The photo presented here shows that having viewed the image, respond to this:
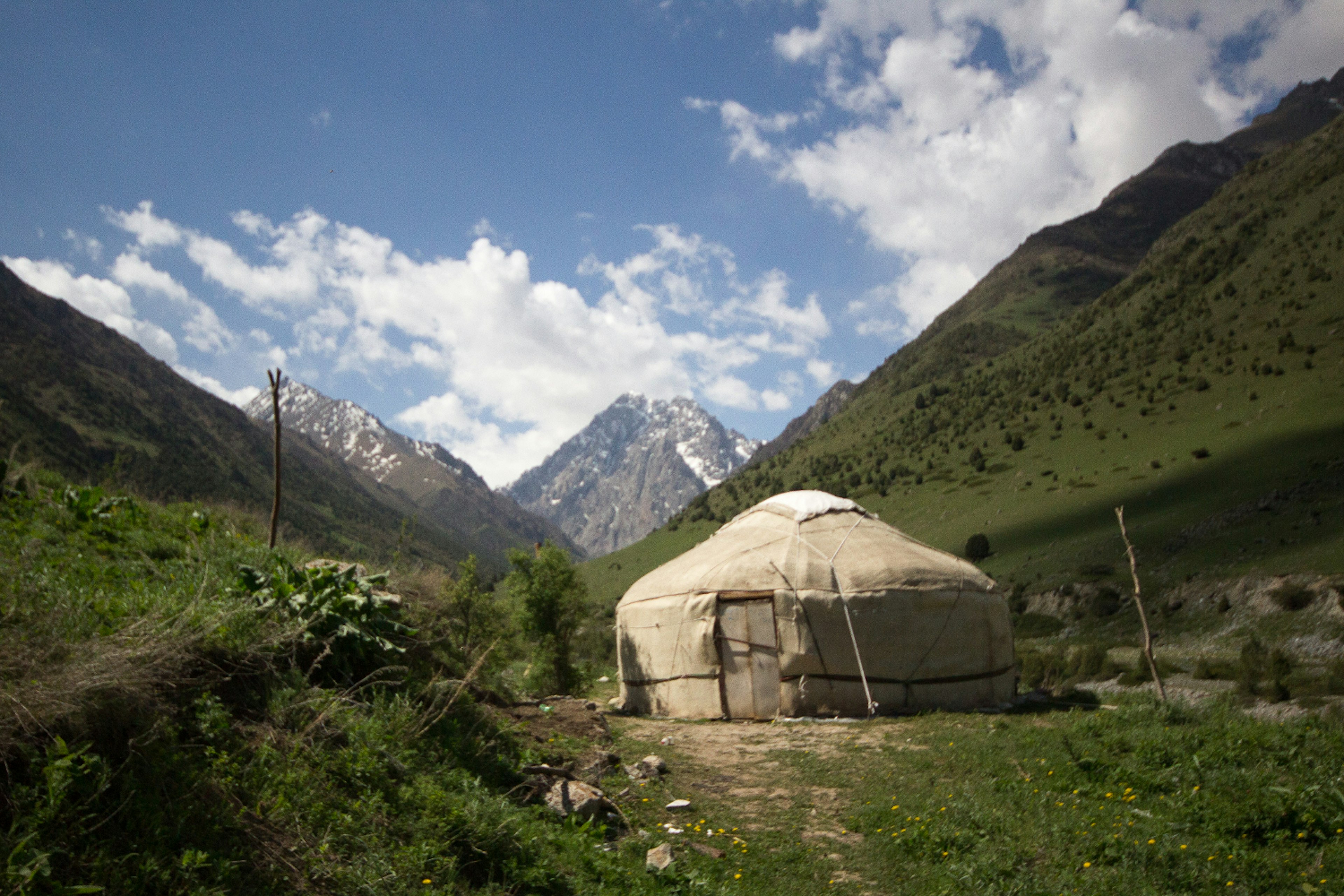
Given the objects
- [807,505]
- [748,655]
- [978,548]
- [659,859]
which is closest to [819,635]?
[748,655]

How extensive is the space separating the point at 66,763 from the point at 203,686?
1.28 metres

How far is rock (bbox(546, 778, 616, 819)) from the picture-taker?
5.17 meters

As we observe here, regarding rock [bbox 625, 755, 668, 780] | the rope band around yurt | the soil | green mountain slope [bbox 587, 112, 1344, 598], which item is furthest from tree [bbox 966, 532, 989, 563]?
rock [bbox 625, 755, 668, 780]

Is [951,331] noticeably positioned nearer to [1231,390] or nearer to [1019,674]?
[1231,390]

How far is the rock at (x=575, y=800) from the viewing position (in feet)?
17.0

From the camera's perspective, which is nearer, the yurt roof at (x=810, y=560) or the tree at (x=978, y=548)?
the yurt roof at (x=810, y=560)

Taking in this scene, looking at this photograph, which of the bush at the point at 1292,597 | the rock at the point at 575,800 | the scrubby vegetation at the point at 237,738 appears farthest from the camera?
the bush at the point at 1292,597

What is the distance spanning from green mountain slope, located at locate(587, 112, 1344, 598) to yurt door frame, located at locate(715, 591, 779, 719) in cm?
1974

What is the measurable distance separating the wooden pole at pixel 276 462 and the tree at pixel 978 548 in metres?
31.9

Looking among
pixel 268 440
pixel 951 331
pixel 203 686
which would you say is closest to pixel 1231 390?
pixel 203 686

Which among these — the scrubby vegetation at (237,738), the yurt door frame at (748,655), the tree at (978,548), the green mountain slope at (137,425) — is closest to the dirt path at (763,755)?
the yurt door frame at (748,655)

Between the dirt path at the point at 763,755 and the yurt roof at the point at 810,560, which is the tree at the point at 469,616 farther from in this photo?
the yurt roof at the point at 810,560

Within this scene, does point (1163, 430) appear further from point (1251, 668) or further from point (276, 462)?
point (276, 462)

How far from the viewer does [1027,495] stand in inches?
1521
